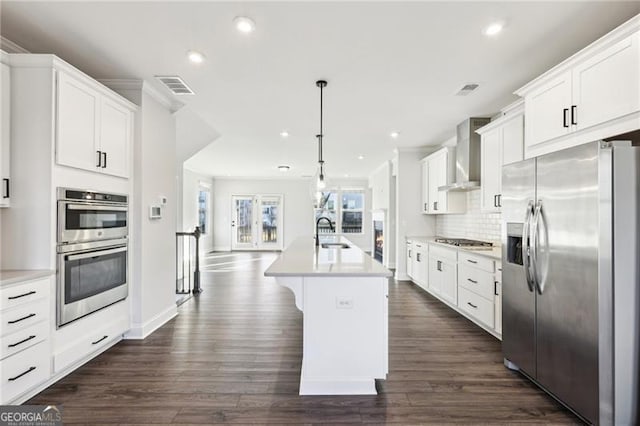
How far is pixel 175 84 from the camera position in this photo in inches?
125

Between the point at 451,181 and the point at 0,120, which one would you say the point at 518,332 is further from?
the point at 0,120

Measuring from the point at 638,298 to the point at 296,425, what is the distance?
2.12m

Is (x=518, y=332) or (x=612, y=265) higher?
(x=612, y=265)

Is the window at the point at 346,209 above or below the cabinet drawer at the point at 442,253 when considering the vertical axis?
above

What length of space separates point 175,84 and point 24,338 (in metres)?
2.47

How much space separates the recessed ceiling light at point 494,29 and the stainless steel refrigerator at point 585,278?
96cm

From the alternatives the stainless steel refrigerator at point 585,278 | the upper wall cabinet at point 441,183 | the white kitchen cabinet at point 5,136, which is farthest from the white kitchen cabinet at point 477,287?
the white kitchen cabinet at point 5,136

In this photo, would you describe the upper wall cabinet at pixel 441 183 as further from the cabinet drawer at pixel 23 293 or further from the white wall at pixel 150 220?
the cabinet drawer at pixel 23 293

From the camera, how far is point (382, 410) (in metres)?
2.05

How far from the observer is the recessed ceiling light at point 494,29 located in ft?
7.01

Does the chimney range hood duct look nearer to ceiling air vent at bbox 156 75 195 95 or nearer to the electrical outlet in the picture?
the electrical outlet

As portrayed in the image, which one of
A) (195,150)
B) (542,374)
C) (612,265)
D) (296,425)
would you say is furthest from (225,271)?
(612,265)

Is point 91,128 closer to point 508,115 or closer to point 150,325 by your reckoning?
point 150,325

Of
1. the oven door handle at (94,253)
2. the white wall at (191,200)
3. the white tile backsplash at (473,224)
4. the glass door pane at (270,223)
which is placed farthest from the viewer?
the glass door pane at (270,223)
